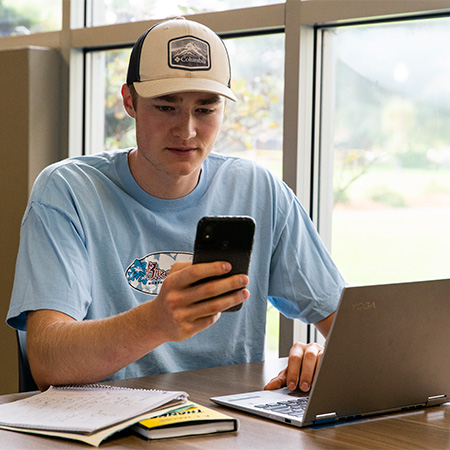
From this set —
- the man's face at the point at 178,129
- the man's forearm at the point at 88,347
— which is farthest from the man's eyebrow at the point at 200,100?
the man's forearm at the point at 88,347

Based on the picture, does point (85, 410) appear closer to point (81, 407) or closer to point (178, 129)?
point (81, 407)

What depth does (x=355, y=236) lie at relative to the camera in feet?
8.25

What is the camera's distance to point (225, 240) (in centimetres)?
116

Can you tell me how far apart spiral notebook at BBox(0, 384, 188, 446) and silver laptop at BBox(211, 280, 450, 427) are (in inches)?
6.2

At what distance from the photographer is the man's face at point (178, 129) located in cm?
179

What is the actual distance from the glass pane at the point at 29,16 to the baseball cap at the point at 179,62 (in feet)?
5.49

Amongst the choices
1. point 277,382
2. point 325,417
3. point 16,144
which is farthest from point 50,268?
point 16,144

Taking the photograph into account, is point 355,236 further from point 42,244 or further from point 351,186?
point 42,244

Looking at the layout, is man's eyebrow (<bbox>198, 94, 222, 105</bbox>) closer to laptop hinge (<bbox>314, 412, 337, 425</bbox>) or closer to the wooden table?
the wooden table

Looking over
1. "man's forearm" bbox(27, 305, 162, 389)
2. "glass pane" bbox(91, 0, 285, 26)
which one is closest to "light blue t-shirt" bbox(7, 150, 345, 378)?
"man's forearm" bbox(27, 305, 162, 389)

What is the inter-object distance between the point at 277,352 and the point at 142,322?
1.40m

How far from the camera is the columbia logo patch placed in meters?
1.76

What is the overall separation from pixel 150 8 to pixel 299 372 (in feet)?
6.62

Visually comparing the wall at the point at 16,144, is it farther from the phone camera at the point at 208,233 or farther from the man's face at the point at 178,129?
the phone camera at the point at 208,233
